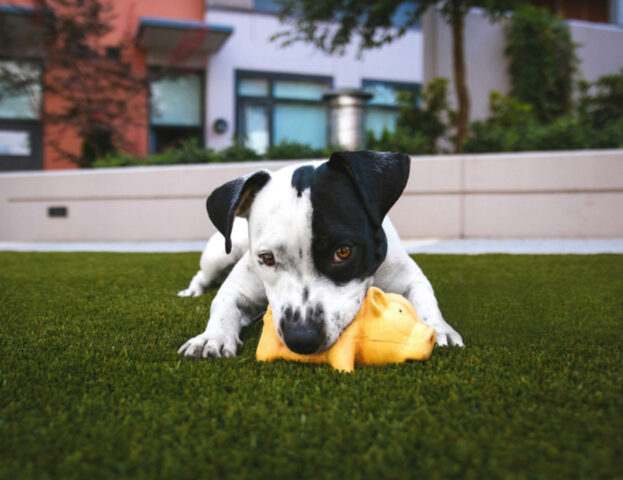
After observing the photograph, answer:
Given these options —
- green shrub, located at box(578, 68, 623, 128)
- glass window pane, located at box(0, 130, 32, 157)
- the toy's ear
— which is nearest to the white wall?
glass window pane, located at box(0, 130, 32, 157)

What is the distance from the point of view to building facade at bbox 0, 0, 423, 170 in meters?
12.9

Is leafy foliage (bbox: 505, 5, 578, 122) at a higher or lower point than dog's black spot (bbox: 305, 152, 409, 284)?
higher

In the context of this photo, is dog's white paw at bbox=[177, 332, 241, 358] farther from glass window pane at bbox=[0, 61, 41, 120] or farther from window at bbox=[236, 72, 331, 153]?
window at bbox=[236, 72, 331, 153]

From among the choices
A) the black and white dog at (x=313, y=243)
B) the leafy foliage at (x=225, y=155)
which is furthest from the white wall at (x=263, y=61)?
the black and white dog at (x=313, y=243)

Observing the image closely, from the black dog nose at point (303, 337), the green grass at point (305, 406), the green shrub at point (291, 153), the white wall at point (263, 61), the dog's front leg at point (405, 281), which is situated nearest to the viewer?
the green grass at point (305, 406)

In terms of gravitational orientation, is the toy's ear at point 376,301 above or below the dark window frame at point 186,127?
below

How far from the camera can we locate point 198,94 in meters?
14.7

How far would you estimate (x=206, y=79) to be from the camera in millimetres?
14508

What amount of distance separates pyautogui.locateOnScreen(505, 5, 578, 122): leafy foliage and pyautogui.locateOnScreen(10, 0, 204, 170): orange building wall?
8.76 meters

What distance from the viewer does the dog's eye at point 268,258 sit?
232 cm

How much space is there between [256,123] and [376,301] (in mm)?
13607

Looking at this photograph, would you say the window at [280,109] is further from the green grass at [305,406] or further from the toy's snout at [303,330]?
the toy's snout at [303,330]

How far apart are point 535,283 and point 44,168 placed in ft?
42.8

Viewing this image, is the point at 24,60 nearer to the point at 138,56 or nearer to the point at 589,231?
the point at 138,56
